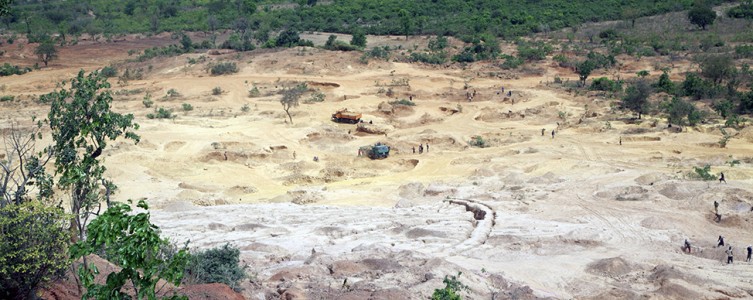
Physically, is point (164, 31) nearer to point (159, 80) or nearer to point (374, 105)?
point (159, 80)

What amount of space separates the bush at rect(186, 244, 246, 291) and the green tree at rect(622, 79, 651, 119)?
1298 inches

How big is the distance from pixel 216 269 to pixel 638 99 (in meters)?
35.1

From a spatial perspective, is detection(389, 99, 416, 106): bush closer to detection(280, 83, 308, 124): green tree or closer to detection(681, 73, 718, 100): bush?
detection(280, 83, 308, 124): green tree

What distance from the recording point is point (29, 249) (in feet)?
35.7

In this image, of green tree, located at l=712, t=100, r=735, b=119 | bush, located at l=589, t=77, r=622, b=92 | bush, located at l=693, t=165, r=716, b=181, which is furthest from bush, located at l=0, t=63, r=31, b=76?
bush, located at l=693, t=165, r=716, b=181

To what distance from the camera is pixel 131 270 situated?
8.52 m

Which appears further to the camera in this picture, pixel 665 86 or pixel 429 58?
A: pixel 429 58

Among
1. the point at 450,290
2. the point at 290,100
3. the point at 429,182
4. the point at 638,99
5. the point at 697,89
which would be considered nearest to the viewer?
the point at 450,290

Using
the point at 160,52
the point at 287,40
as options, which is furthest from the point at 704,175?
the point at 160,52

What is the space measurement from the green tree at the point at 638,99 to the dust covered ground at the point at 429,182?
1235 mm

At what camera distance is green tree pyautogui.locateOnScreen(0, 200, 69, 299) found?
10938 millimetres

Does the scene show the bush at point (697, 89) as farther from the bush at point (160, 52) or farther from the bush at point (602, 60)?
the bush at point (160, 52)

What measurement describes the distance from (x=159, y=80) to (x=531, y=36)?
125ft

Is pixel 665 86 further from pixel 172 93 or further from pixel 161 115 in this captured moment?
pixel 172 93
